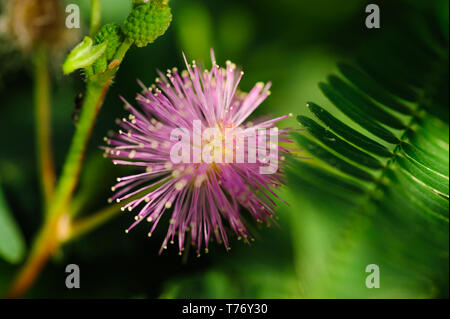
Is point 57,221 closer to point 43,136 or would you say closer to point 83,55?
point 43,136

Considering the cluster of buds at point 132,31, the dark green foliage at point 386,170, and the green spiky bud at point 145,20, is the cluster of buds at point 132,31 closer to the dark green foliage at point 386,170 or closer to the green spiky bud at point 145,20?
the green spiky bud at point 145,20

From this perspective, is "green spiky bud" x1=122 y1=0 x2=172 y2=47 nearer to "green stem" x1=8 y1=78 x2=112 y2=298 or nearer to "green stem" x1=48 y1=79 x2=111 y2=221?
"green stem" x1=48 y1=79 x2=111 y2=221

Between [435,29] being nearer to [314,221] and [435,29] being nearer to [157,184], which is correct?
[314,221]

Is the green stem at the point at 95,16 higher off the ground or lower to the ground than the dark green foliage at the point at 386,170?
higher

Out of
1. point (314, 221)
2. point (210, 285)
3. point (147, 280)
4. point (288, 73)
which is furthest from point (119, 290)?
point (288, 73)

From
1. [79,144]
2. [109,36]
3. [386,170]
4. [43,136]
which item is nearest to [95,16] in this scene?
[109,36]

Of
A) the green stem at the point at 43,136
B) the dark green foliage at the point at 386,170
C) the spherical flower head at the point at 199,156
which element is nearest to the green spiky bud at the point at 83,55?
the spherical flower head at the point at 199,156
